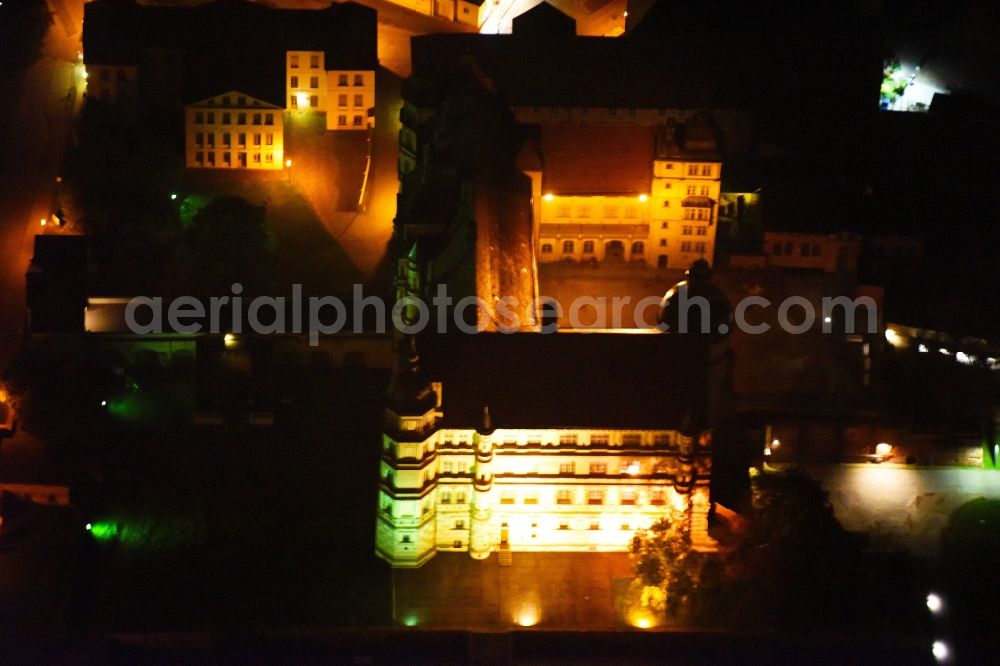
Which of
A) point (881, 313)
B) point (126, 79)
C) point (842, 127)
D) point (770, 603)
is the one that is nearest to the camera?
point (770, 603)

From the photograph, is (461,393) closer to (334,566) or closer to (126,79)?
(334,566)

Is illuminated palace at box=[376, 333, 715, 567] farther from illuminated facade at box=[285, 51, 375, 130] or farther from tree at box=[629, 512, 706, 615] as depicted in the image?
illuminated facade at box=[285, 51, 375, 130]

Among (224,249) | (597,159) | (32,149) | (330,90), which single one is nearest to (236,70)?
(330,90)

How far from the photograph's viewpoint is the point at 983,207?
79250 mm

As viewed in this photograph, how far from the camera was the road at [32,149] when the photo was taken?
71.6 metres

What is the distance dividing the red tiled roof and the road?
29.5 m

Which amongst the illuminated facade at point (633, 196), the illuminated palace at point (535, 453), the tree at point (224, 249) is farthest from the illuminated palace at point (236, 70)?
the illuminated palace at point (535, 453)

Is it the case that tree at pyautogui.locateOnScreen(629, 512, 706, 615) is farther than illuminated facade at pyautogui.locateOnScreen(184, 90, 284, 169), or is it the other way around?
illuminated facade at pyautogui.locateOnScreen(184, 90, 284, 169)

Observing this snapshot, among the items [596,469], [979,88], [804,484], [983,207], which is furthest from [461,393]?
[979,88]

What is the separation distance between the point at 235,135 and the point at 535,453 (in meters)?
31.2

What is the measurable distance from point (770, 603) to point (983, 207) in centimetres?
3556

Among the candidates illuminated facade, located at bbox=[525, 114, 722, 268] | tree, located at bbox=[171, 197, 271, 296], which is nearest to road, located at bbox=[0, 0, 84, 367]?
tree, located at bbox=[171, 197, 271, 296]

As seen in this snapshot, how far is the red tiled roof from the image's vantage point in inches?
2827

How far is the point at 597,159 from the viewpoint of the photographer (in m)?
72.6
